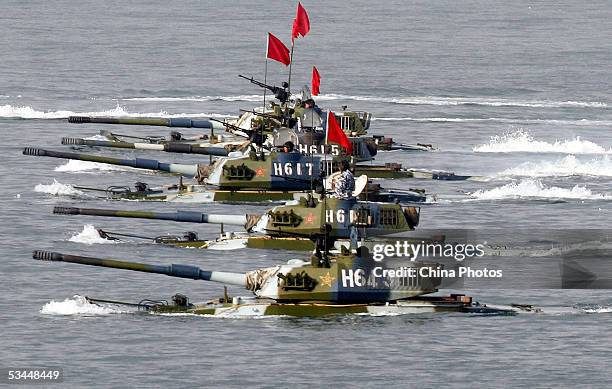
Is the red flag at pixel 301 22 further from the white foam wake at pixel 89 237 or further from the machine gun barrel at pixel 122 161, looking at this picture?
the white foam wake at pixel 89 237

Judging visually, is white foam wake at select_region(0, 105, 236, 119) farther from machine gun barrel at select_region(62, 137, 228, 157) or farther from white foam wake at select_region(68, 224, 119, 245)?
white foam wake at select_region(68, 224, 119, 245)

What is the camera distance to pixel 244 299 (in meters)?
63.8

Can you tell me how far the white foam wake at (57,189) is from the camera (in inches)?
3575

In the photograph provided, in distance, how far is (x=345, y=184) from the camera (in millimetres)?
70312

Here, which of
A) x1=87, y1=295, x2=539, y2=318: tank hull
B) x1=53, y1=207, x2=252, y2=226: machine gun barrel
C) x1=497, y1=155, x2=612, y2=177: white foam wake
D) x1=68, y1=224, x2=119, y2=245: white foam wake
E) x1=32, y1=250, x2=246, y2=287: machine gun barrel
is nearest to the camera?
x1=32, y1=250, x2=246, y2=287: machine gun barrel

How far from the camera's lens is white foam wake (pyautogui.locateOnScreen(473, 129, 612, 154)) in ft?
365

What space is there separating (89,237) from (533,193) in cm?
2741

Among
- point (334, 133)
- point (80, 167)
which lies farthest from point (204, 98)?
point (334, 133)

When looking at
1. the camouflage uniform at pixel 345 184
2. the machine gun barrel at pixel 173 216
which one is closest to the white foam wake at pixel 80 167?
the machine gun barrel at pixel 173 216

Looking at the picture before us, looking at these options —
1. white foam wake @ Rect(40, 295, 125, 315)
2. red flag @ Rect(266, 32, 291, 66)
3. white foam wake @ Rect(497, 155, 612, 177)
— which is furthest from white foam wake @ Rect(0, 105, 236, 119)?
white foam wake @ Rect(40, 295, 125, 315)

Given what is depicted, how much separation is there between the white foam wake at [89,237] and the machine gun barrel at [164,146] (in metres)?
9.12

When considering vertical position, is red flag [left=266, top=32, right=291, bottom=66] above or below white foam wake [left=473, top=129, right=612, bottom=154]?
above

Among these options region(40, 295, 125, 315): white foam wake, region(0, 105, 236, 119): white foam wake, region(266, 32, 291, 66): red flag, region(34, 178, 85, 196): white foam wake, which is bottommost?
region(40, 295, 125, 315): white foam wake

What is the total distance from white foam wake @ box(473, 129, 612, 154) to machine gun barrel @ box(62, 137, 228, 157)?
2288cm
